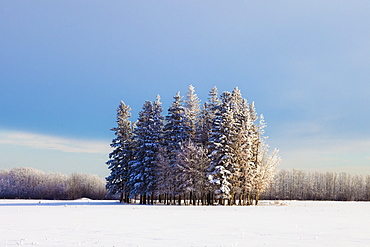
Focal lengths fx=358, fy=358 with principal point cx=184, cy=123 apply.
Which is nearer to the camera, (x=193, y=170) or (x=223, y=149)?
(x=223, y=149)

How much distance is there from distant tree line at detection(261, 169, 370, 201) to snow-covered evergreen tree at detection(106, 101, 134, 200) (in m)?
86.1

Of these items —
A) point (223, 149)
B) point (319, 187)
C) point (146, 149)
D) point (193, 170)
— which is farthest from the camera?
point (319, 187)

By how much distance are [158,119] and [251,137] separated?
16.8m

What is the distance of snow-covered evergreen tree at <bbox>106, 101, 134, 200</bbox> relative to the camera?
64438mm

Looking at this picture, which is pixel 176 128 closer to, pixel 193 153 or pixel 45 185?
pixel 193 153

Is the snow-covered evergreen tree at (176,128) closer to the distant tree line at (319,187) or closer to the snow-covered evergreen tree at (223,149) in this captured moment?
the snow-covered evergreen tree at (223,149)

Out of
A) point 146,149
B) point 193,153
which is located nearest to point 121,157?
point 146,149

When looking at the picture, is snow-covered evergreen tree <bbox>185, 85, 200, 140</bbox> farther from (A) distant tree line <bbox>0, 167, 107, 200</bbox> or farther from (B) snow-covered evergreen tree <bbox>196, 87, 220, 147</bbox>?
(A) distant tree line <bbox>0, 167, 107, 200</bbox>

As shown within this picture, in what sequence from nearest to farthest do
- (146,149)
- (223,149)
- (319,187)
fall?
(223,149) → (146,149) → (319,187)

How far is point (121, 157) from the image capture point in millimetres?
66125

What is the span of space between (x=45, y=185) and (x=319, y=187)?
116833 millimetres

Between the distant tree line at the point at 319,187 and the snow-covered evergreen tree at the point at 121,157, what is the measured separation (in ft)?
282

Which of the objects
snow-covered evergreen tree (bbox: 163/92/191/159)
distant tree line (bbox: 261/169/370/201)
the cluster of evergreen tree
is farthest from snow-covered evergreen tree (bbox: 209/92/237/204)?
distant tree line (bbox: 261/169/370/201)

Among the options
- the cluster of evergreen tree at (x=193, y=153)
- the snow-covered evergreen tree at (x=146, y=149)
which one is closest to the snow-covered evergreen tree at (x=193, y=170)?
the cluster of evergreen tree at (x=193, y=153)
